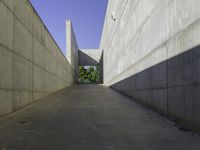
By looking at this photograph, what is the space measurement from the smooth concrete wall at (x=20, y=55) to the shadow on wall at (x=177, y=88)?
3.69 m

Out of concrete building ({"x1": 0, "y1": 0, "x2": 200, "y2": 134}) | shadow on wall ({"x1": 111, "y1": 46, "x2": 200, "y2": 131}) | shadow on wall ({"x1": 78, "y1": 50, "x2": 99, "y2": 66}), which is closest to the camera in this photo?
shadow on wall ({"x1": 111, "y1": 46, "x2": 200, "y2": 131})

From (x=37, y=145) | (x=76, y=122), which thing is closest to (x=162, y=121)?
(x=76, y=122)

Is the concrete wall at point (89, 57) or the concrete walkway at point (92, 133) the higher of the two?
the concrete wall at point (89, 57)

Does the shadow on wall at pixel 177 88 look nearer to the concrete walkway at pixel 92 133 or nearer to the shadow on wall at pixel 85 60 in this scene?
the concrete walkway at pixel 92 133

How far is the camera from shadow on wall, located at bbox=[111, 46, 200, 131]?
5.08m

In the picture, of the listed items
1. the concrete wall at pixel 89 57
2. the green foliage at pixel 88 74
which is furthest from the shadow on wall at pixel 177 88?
the green foliage at pixel 88 74

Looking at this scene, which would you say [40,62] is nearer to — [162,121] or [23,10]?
[23,10]

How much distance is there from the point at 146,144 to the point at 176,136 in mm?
797

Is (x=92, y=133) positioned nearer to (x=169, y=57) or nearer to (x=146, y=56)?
(x=169, y=57)

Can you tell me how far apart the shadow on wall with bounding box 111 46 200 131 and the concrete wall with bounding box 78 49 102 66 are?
1238 inches

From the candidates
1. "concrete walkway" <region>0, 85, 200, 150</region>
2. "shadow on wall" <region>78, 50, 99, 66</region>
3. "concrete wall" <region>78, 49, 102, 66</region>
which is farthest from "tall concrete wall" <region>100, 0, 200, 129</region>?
"shadow on wall" <region>78, 50, 99, 66</region>

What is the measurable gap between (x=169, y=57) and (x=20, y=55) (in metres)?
4.14

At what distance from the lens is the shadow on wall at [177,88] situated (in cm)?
508

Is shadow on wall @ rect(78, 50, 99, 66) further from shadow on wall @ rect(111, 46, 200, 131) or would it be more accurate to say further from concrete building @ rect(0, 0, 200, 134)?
shadow on wall @ rect(111, 46, 200, 131)
